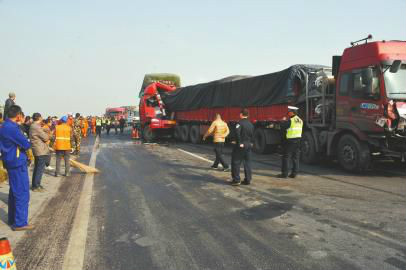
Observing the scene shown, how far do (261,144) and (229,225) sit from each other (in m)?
8.79

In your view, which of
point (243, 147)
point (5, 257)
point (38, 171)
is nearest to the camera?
point (5, 257)

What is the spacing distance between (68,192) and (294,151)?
5281 millimetres

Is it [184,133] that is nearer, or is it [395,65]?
[395,65]

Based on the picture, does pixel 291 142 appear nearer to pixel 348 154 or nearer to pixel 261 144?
pixel 348 154

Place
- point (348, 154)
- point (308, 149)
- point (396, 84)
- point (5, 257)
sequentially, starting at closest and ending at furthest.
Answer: point (5, 257) < point (396, 84) < point (348, 154) < point (308, 149)

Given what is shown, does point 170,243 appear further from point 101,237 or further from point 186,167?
point 186,167

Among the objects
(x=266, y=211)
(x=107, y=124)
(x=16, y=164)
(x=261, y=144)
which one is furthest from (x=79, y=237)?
(x=107, y=124)

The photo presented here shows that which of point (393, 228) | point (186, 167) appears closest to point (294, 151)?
point (186, 167)

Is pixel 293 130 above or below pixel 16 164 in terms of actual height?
above

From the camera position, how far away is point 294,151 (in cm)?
836

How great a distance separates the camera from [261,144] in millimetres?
13281

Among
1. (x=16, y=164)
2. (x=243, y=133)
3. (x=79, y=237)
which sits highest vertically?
(x=243, y=133)

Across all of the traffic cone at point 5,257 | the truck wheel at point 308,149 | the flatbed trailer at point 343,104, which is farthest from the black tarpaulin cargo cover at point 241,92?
the traffic cone at point 5,257

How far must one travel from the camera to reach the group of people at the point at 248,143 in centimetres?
761
